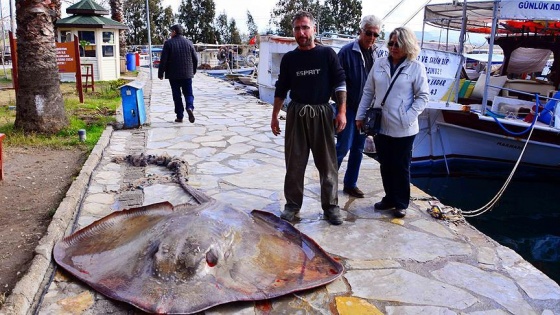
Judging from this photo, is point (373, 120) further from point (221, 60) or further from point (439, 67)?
point (221, 60)

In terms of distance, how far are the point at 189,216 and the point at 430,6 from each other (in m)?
9.70

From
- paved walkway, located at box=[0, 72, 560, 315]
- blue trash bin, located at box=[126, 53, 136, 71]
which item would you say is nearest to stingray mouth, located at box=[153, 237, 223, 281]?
paved walkway, located at box=[0, 72, 560, 315]

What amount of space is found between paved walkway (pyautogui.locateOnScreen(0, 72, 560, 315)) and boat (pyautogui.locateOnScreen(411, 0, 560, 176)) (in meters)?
3.47

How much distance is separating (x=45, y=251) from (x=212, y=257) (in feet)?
5.45

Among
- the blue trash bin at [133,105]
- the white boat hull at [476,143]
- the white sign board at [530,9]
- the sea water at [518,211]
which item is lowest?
the sea water at [518,211]

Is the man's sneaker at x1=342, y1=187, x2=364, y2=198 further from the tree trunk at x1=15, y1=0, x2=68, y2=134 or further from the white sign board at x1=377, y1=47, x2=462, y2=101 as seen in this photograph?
the tree trunk at x1=15, y1=0, x2=68, y2=134

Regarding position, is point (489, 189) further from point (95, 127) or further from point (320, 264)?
point (95, 127)

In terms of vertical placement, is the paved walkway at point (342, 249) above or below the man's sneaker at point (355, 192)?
below

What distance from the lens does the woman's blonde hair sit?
4539 mm

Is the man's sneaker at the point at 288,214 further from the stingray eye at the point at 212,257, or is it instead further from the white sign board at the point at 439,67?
the white sign board at the point at 439,67

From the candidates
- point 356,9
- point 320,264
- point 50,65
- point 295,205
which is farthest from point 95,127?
point 356,9

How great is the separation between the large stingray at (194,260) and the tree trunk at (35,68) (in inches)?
206

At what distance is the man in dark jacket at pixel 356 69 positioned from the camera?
5.04 m

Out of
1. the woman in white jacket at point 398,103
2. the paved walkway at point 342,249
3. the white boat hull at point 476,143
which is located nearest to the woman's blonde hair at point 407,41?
the woman in white jacket at point 398,103
